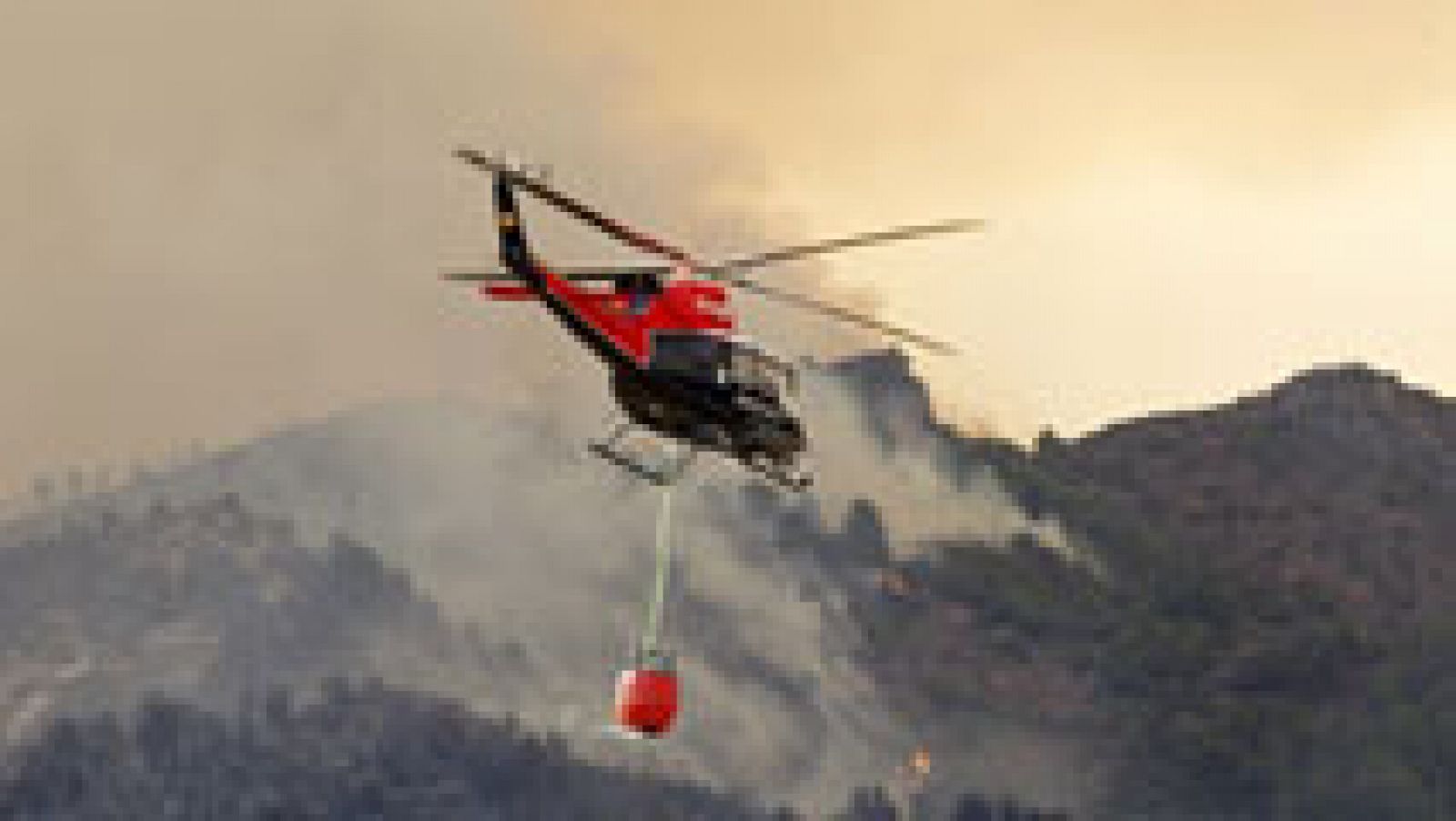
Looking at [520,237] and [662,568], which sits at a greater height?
[520,237]

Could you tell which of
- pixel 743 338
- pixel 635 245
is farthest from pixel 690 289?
pixel 635 245

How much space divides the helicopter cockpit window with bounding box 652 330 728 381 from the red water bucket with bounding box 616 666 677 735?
640 inches

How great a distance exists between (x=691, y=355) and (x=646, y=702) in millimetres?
18900

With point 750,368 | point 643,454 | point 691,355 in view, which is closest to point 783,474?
point 750,368

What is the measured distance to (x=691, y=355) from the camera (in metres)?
177

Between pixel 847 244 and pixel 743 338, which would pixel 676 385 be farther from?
pixel 847 244

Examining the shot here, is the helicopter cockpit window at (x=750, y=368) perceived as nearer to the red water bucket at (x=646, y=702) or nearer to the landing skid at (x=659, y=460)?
the landing skid at (x=659, y=460)

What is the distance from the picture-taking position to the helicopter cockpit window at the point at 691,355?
176m

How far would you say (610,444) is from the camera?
168750 mm

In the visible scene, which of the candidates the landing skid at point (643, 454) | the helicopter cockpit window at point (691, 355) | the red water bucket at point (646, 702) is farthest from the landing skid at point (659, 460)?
the red water bucket at point (646, 702)

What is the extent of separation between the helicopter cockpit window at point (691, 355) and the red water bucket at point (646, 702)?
16.3m

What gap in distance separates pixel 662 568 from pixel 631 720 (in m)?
17.3

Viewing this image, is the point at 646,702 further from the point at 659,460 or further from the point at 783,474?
the point at 783,474

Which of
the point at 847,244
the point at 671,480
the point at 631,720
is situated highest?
the point at 847,244
